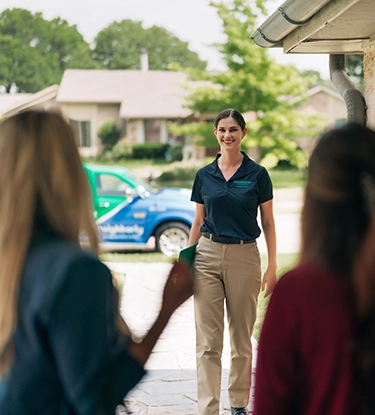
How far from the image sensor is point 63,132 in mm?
1772

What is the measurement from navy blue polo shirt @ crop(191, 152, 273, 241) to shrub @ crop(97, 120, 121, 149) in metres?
42.5

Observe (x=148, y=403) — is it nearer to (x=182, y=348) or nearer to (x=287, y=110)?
(x=182, y=348)

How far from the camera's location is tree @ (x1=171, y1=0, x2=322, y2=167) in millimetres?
29188

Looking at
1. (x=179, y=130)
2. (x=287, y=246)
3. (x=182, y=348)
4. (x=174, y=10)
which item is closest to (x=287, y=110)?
(x=179, y=130)

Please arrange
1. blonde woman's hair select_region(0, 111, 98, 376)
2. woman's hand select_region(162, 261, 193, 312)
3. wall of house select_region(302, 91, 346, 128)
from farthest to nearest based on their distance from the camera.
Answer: wall of house select_region(302, 91, 346, 128), woman's hand select_region(162, 261, 193, 312), blonde woman's hair select_region(0, 111, 98, 376)

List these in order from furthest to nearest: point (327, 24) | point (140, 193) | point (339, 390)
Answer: point (140, 193) < point (327, 24) < point (339, 390)

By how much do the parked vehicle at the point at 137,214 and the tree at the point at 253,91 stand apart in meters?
16.9

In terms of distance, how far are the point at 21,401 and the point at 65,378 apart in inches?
5.6

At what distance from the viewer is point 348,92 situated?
501cm

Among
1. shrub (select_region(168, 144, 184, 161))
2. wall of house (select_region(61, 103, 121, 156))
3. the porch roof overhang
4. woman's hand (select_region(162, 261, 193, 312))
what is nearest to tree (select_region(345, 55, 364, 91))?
shrub (select_region(168, 144, 184, 161))

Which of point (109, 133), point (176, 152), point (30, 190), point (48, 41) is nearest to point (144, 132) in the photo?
point (109, 133)

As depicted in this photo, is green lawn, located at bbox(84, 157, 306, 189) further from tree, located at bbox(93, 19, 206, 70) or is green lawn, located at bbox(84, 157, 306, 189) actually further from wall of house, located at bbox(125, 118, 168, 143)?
tree, located at bbox(93, 19, 206, 70)

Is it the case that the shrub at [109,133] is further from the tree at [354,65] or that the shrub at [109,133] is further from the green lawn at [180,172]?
the tree at [354,65]

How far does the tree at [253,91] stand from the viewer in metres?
29.2
